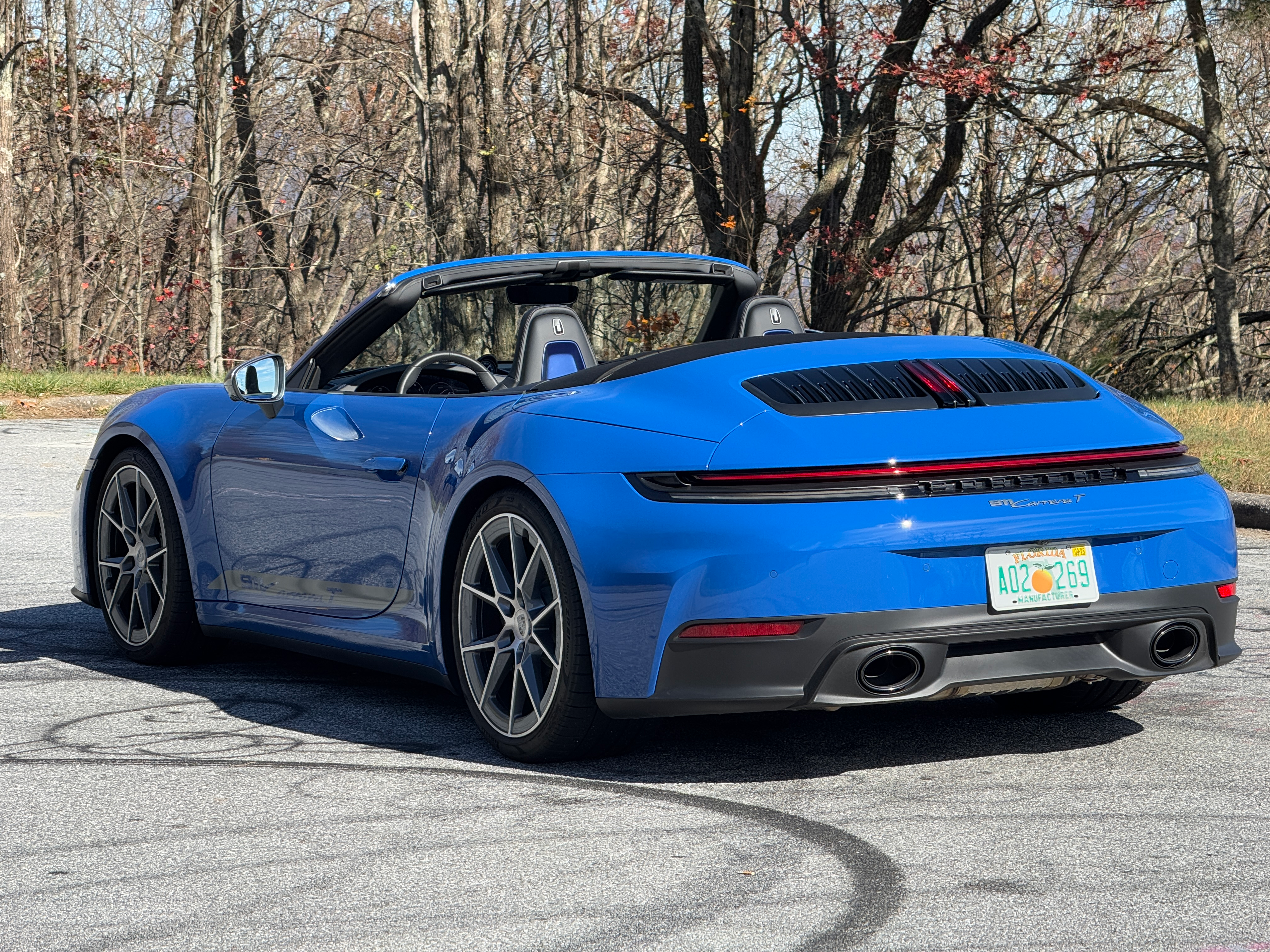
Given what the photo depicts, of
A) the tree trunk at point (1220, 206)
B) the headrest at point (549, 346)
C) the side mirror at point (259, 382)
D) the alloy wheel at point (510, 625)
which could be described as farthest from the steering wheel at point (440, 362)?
the tree trunk at point (1220, 206)

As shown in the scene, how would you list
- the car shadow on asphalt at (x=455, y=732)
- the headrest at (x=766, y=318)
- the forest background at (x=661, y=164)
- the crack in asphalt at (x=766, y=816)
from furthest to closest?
the forest background at (x=661, y=164) → the headrest at (x=766, y=318) → the car shadow on asphalt at (x=455, y=732) → the crack in asphalt at (x=766, y=816)

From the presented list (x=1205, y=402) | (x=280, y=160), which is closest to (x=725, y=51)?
(x=1205, y=402)

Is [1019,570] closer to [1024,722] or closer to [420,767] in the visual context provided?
[1024,722]

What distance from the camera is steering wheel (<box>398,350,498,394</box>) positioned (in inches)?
213

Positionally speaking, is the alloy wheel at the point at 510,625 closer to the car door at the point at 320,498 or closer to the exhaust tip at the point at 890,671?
the car door at the point at 320,498

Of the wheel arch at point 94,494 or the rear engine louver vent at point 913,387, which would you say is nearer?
the rear engine louver vent at point 913,387

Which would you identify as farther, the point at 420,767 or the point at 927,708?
the point at 927,708

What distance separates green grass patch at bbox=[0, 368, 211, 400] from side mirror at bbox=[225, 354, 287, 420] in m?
14.6

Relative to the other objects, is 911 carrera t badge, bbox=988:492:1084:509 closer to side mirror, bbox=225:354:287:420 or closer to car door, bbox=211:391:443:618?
car door, bbox=211:391:443:618

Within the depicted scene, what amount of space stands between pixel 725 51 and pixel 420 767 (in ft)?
54.4

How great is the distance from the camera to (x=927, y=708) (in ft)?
16.9

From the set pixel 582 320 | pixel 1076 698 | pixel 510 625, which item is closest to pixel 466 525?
pixel 510 625

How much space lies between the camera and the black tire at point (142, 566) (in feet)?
19.4

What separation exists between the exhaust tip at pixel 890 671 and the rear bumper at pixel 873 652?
0.01m
